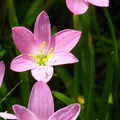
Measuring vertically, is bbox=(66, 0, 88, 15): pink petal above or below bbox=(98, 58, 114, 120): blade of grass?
above

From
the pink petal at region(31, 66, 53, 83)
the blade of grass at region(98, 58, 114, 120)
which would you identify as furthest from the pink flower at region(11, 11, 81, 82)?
the blade of grass at region(98, 58, 114, 120)

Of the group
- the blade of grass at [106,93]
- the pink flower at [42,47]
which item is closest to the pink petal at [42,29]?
the pink flower at [42,47]

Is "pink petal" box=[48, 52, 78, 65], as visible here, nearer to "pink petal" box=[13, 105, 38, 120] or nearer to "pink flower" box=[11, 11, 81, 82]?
"pink flower" box=[11, 11, 81, 82]

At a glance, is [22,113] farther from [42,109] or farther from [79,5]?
[79,5]

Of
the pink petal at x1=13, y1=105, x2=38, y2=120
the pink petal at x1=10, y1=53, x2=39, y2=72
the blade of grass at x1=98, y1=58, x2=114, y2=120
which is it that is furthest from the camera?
the blade of grass at x1=98, y1=58, x2=114, y2=120

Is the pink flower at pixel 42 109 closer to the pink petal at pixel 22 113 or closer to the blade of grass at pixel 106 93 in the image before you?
the pink petal at pixel 22 113

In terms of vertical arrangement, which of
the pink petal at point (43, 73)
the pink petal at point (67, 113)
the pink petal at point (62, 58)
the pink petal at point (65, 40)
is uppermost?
the pink petal at point (65, 40)

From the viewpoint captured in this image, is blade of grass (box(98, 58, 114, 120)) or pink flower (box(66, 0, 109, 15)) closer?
pink flower (box(66, 0, 109, 15))

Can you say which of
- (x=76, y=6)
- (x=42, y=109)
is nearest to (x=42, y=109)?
(x=42, y=109)
